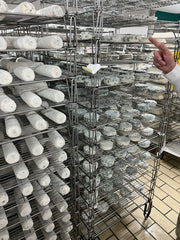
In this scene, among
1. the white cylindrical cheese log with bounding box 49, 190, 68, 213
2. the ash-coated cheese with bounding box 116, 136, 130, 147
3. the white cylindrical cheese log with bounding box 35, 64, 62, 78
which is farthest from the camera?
the ash-coated cheese with bounding box 116, 136, 130, 147

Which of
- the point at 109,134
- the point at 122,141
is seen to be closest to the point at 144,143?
the point at 122,141

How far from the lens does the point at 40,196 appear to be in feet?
4.18

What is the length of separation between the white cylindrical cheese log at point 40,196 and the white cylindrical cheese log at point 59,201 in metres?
0.19

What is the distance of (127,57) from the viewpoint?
230 cm

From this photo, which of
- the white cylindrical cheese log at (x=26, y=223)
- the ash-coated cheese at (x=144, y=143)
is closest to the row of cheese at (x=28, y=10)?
the white cylindrical cheese log at (x=26, y=223)

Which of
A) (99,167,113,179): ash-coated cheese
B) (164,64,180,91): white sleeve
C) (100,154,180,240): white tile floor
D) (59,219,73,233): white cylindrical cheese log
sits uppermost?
(164,64,180,91): white sleeve

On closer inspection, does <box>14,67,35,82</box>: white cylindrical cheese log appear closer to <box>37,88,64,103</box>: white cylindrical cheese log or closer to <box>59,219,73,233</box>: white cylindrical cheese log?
<box>37,88,64,103</box>: white cylindrical cheese log

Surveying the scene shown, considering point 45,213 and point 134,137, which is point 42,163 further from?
point 134,137

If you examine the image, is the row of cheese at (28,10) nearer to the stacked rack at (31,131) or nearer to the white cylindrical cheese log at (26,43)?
the stacked rack at (31,131)

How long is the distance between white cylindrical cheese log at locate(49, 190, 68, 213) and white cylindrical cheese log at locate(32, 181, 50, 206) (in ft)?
0.61

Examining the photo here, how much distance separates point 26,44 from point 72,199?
134cm

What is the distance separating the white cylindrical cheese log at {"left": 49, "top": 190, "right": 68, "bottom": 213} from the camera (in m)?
1.42

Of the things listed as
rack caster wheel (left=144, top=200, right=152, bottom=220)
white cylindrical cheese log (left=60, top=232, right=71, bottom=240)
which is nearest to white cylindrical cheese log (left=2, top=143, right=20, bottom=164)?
white cylindrical cheese log (left=60, top=232, right=71, bottom=240)

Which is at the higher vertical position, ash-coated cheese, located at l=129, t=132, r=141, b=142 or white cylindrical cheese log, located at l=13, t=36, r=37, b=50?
white cylindrical cheese log, located at l=13, t=36, r=37, b=50
